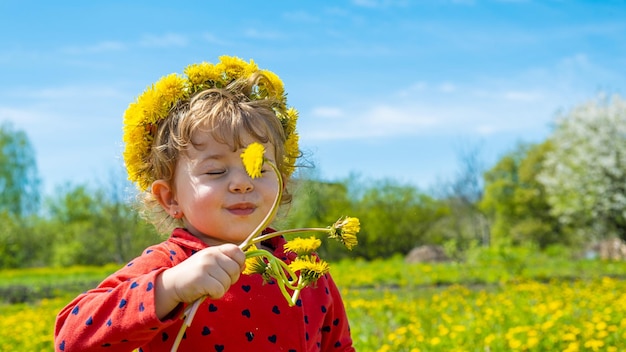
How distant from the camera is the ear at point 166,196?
1707 millimetres

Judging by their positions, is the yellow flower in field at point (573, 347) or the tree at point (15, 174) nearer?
the yellow flower in field at point (573, 347)

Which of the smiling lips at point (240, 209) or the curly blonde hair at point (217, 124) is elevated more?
the curly blonde hair at point (217, 124)

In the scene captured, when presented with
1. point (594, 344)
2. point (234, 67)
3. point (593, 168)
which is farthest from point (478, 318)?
point (593, 168)

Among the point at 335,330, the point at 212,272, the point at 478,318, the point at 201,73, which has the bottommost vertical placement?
the point at 478,318

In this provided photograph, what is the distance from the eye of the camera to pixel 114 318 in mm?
1332

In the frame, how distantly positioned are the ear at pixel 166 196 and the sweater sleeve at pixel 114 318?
239 millimetres

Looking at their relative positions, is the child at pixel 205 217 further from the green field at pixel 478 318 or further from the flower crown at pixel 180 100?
the green field at pixel 478 318

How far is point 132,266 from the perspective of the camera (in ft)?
5.07

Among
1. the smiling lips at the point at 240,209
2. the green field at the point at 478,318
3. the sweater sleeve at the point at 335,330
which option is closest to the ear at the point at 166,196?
the smiling lips at the point at 240,209

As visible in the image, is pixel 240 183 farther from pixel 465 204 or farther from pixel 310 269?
pixel 465 204

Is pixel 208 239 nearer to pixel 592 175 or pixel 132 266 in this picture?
pixel 132 266

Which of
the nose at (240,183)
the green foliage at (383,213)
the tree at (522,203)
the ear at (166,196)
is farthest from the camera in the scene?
the tree at (522,203)

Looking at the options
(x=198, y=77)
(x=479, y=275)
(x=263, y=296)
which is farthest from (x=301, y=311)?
(x=479, y=275)

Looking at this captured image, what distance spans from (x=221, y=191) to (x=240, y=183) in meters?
0.05
